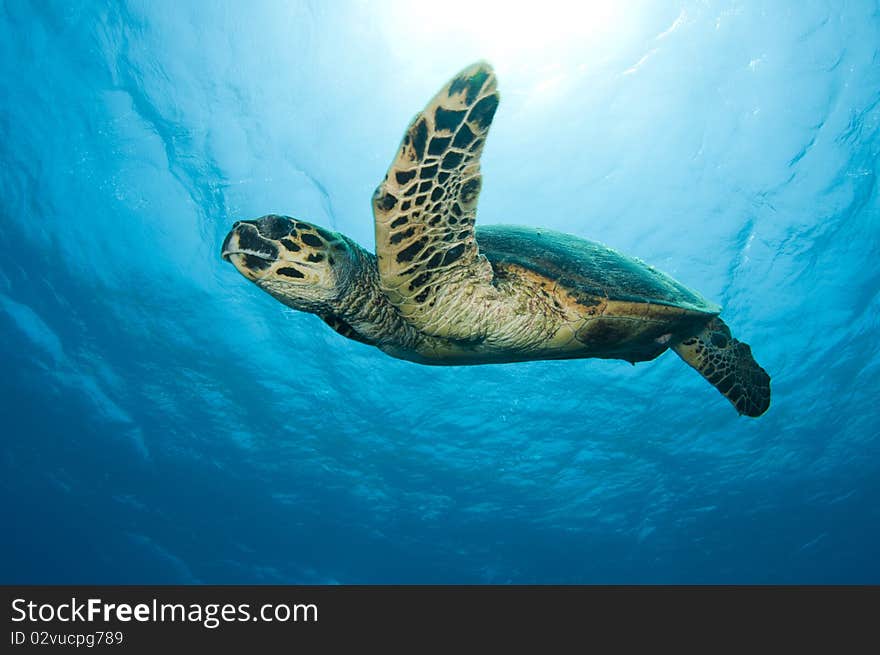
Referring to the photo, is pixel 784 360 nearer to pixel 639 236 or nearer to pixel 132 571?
pixel 639 236

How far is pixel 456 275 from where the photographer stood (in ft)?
9.57

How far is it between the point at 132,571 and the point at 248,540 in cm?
1889

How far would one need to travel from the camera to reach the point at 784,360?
1633 centimetres

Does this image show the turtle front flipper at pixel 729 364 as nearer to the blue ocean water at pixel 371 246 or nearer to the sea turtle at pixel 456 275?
the sea turtle at pixel 456 275

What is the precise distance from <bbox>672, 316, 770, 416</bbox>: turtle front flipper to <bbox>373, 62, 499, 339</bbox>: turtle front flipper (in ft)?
10.1

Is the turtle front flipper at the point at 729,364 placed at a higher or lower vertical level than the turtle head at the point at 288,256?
higher

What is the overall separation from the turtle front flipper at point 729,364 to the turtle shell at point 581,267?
65 centimetres

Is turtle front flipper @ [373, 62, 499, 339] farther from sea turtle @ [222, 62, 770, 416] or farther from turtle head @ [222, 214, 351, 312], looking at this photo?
turtle head @ [222, 214, 351, 312]

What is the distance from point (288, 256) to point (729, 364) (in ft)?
15.3

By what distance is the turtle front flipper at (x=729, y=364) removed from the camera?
495 centimetres

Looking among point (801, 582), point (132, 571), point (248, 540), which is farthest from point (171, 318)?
point (801, 582)

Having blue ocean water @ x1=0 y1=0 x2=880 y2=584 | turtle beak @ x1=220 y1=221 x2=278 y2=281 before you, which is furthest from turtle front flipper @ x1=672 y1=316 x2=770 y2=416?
blue ocean water @ x1=0 y1=0 x2=880 y2=584

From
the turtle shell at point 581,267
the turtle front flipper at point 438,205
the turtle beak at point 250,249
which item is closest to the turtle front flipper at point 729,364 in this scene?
the turtle shell at point 581,267
